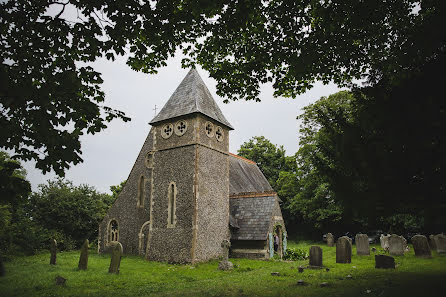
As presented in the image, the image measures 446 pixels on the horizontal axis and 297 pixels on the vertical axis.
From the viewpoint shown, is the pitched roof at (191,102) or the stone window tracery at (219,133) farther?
the stone window tracery at (219,133)

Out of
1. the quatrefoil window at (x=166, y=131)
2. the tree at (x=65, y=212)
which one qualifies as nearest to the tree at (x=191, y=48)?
the quatrefoil window at (x=166, y=131)

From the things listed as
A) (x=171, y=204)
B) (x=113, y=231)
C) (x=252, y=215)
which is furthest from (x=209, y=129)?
(x=113, y=231)

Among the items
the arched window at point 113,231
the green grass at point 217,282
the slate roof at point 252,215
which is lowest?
the green grass at point 217,282

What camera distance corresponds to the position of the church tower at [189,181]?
47.4 ft

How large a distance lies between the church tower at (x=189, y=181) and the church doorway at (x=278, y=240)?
113 inches

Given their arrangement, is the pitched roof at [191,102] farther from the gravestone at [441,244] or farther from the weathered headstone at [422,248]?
the gravestone at [441,244]

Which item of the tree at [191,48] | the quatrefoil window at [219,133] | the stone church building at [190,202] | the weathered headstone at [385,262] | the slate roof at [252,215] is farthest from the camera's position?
the quatrefoil window at [219,133]

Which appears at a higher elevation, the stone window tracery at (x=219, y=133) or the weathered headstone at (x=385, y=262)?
the stone window tracery at (x=219, y=133)

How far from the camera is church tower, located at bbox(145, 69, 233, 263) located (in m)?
14.5

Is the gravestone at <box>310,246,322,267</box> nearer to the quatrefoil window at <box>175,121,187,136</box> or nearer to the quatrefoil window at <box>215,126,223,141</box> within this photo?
the quatrefoil window at <box>215,126,223,141</box>

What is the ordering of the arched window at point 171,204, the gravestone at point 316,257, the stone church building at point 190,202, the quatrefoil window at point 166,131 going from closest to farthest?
the gravestone at point 316,257
the stone church building at point 190,202
the arched window at point 171,204
the quatrefoil window at point 166,131

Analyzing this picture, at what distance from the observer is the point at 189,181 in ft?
49.0

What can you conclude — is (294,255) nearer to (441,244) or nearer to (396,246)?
(396,246)

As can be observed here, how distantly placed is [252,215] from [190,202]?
4.24 meters
